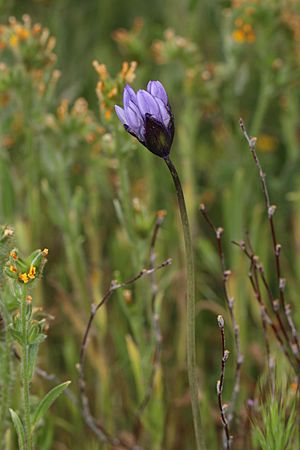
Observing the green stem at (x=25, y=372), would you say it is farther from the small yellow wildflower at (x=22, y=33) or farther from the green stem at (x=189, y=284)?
the small yellow wildflower at (x=22, y=33)

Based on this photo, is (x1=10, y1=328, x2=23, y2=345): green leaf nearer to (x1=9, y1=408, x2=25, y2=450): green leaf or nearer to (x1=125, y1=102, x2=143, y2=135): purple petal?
(x1=9, y1=408, x2=25, y2=450): green leaf

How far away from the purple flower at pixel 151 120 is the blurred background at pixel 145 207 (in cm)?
39

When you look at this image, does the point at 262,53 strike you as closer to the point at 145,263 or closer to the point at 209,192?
the point at 209,192

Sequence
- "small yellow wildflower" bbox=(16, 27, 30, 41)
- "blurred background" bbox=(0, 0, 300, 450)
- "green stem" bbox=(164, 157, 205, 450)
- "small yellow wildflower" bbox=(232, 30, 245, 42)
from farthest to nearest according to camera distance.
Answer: "small yellow wildflower" bbox=(232, 30, 245, 42) < "small yellow wildflower" bbox=(16, 27, 30, 41) < "blurred background" bbox=(0, 0, 300, 450) < "green stem" bbox=(164, 157, 205, 450)

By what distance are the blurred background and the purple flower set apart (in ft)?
1.27

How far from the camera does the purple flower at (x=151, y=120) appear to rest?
0.92 meters

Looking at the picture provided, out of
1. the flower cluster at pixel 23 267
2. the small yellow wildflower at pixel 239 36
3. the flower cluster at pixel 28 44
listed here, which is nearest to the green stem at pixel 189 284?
the flower cluster at pixel 23 267

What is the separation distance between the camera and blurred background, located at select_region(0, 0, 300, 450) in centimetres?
142

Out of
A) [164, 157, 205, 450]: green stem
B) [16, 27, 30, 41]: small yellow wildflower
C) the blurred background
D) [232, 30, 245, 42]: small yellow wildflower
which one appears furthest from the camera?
[232, 30, 245, 42]: small yellow wildflower

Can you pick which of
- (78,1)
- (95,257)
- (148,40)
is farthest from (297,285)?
(78,1)

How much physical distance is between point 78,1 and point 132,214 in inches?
59.4

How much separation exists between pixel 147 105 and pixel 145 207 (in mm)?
589

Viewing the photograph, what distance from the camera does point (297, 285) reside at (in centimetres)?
182

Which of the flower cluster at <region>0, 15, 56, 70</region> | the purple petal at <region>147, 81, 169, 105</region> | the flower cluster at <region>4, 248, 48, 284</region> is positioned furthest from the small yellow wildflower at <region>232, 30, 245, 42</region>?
the flower cluster at <region>4, 248, 48, 284</region>
